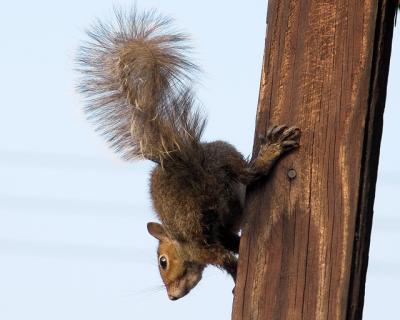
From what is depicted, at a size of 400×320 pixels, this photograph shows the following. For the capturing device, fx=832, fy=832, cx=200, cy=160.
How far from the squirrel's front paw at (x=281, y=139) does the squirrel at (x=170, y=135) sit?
40 millimetres

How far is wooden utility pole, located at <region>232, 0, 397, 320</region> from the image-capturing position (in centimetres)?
238

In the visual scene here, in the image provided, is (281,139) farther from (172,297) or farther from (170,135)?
(172,297)

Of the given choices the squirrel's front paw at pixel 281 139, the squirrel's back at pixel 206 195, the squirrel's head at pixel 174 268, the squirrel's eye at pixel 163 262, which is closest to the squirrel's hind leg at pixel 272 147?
the squirrel's front paw at pixel 281 139

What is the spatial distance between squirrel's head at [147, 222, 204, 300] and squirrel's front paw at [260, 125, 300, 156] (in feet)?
3.45

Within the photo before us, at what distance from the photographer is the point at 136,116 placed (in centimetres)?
283

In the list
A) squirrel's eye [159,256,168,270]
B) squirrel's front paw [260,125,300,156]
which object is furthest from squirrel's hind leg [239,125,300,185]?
squirrel's eye [159,256,168,270]

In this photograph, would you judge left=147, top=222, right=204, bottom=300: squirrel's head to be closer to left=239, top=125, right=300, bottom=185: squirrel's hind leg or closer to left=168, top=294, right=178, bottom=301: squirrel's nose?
left=168, top=294, right=178, bottom=301: squirrel's nose

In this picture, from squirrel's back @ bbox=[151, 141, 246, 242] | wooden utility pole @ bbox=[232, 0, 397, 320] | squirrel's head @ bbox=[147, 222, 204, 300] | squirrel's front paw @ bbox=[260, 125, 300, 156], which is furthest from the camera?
squirrel's head @ bbox=[147, 222, 204, 300]

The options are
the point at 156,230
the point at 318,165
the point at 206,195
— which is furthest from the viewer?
the point at 156,230

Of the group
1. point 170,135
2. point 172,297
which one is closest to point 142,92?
point 170,135

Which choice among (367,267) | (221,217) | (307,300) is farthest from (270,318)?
(221,217)

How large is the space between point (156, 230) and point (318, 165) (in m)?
1.26

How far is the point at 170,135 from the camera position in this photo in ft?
9.30

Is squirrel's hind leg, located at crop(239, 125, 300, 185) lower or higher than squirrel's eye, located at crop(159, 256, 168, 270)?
higher
